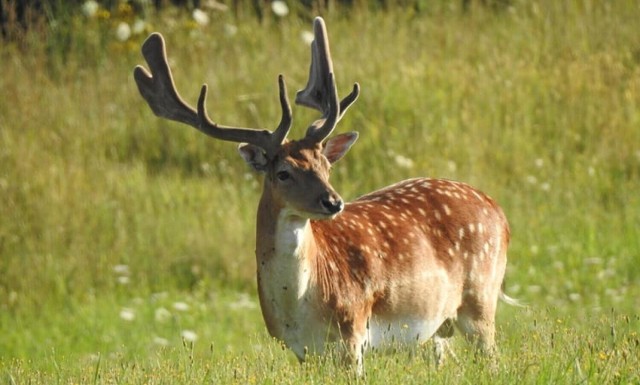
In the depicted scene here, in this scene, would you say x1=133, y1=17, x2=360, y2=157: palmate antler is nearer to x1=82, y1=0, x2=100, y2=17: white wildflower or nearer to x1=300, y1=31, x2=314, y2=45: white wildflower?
x1=300, y1=31, x2=314, y2=45: white wildflower

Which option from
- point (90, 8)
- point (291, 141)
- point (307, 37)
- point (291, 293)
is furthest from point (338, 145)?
point (90, 8)

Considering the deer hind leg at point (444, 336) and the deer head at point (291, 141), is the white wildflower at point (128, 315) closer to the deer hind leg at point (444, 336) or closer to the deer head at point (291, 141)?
the deer hind leg at point (444, 336)

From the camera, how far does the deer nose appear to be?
7555mm

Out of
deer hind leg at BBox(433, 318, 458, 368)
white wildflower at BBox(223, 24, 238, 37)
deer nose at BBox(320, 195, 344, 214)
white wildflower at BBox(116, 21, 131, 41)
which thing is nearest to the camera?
deer nose at BBox(320, 195, 344, 214)

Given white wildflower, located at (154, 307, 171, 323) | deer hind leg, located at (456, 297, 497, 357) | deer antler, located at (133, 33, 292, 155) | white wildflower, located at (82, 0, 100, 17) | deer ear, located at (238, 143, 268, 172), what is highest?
deer antler, located at (133, 33, 292, 155)

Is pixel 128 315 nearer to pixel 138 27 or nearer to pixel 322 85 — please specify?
pixel 322 85

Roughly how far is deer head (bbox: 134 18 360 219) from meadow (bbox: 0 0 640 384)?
6.46ft

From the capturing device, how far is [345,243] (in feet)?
27.4

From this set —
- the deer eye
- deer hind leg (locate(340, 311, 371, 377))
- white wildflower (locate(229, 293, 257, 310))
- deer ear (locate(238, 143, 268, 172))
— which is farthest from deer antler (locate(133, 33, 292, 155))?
white wildflower (locate(229, 293, 257, 310))

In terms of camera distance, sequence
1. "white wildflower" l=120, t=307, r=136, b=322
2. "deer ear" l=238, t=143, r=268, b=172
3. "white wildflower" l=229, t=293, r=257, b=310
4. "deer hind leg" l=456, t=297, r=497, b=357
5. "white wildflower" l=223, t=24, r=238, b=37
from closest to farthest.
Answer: "deer ear" l=238, t=143, r=268, b=172 → "deer hind leg" l=456, t=297, r=497, b=357 → "white wildflower" l=120, t=307, r=136, b=322 → "white wildflower" l=229, t=293, r=257, b=310 → "white wildflower" l=223, t=24, r=238, b=37

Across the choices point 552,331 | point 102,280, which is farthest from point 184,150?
point 552,331

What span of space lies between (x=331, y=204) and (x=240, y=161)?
6.52 metres

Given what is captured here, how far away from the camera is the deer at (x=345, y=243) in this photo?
7793 millimetres

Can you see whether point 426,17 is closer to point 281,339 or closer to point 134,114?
point 134,114
